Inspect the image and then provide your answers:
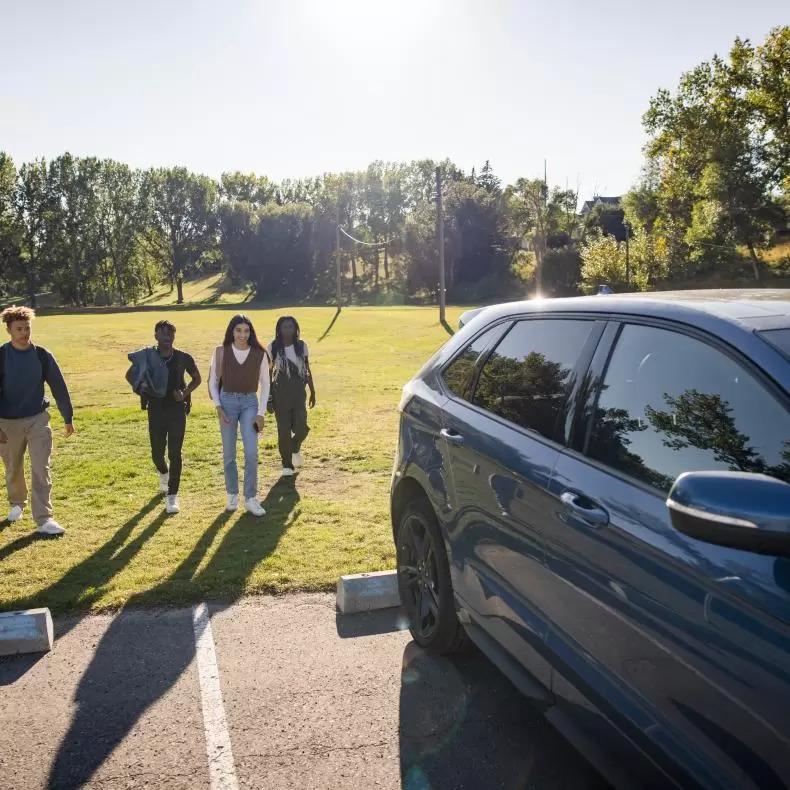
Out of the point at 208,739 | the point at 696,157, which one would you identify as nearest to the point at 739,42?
the point at 696,157

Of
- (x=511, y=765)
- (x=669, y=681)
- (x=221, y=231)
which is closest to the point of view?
(x=669, y=681)

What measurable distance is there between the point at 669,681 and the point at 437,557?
191 cm

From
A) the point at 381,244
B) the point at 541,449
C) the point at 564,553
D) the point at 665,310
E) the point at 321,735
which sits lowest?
the point at 321,735

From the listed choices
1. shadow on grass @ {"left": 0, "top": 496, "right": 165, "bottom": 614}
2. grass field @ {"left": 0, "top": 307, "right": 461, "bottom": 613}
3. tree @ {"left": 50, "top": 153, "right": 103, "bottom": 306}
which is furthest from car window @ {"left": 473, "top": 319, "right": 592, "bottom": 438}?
tree @ {"left": 50, "top": 153, "right": 103, "bottom": 306}

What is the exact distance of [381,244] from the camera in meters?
88.9

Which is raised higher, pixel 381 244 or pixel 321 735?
pixel 381 244

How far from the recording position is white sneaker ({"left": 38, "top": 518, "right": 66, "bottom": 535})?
671 centimetres

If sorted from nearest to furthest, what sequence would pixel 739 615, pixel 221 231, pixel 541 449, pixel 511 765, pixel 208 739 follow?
1. pixel 739 615
2. pixel 541 449
3. pixel 511 765
4. pixel 208 739
5. pixel 221 231

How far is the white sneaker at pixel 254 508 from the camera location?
7219mm

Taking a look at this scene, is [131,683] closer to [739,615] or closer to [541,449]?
[541,449]

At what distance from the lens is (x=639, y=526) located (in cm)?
225

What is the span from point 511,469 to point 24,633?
3.09 m

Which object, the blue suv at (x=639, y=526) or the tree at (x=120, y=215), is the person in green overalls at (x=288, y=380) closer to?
the blue suv at (x=639, y=526)

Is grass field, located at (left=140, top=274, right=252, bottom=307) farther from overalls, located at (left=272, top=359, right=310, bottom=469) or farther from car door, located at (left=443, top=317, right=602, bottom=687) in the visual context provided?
car door, located at (left=443, top=317, right=602, bottom=687)
